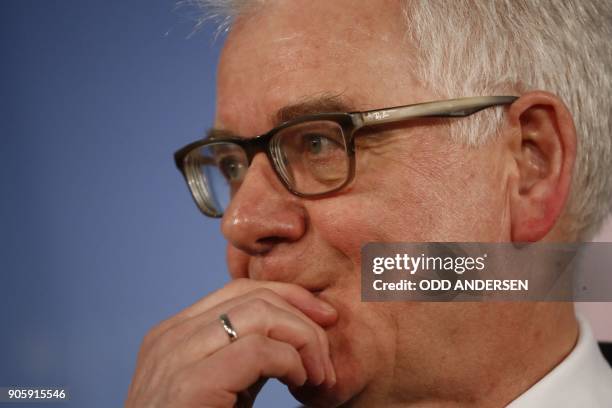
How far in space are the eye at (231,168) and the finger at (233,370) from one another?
1.48 ft

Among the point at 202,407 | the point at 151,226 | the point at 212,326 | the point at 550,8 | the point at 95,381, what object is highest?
the point at 550,8

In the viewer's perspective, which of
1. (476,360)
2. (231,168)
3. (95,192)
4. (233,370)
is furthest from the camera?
(95,192)

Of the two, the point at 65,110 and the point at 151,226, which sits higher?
the point at 65,110

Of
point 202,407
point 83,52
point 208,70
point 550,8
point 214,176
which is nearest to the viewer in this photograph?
point 202,407

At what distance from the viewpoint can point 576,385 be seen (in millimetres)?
1244

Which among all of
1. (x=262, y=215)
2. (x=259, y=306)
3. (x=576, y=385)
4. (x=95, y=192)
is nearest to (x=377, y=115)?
(x=262, y=215)

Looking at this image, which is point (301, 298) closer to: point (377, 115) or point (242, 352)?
point (242, 352)

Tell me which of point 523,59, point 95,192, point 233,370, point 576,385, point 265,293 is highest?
point 523,59

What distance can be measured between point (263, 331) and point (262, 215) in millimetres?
204

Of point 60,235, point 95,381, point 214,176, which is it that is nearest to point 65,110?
point 60,235

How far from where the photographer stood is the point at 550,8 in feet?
3.98

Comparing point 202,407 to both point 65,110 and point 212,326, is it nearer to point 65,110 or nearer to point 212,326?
point 212,326

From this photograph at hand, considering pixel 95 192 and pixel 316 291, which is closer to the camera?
pixel 316 291

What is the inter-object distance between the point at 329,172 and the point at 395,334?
1.03ft
